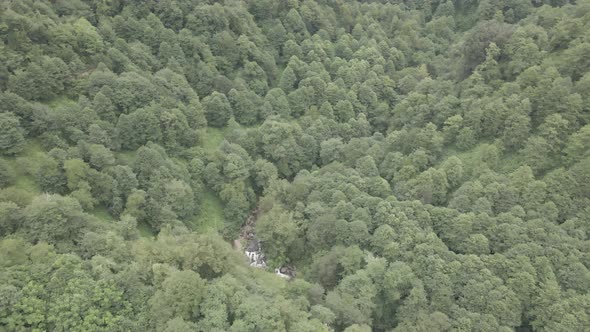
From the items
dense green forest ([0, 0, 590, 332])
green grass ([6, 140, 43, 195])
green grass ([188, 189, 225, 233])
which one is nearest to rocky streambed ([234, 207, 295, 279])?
dense green forest ([0, 0, 590, 332])

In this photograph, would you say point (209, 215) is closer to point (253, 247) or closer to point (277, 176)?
point (253, 247)

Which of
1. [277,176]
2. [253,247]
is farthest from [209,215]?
[277,176]

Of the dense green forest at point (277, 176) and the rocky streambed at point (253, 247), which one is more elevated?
the dense green forest at point (277, 176)

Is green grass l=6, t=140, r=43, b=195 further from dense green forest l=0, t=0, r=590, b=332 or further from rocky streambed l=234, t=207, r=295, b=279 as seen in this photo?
rocky streambed l=234, t=207, r=295, b=279

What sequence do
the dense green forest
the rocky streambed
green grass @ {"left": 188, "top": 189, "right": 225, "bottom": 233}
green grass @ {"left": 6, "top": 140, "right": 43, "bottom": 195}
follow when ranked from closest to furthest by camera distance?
the dense green forest
green grass @ {"left": 6, "top": 140, "right": 43, "bottom": 195}
the rocky streambed
green grass @ {"left": 188, "top": 189, "right": 225, "bottom": 233}

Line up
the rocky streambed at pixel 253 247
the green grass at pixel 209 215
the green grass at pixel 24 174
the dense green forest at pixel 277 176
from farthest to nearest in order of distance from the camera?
the green grass at pixel 209 215 → the rocky streambed at pixel 253 247 → the green grass at pixel 24 174 → the dense green forest at pixel 277 176

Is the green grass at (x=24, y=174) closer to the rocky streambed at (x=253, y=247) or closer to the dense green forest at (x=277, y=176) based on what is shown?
the dense green forest at (x=277, y=176)

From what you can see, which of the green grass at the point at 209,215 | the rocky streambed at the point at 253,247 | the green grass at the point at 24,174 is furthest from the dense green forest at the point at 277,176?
the rocky streambed at the point at 253,247
